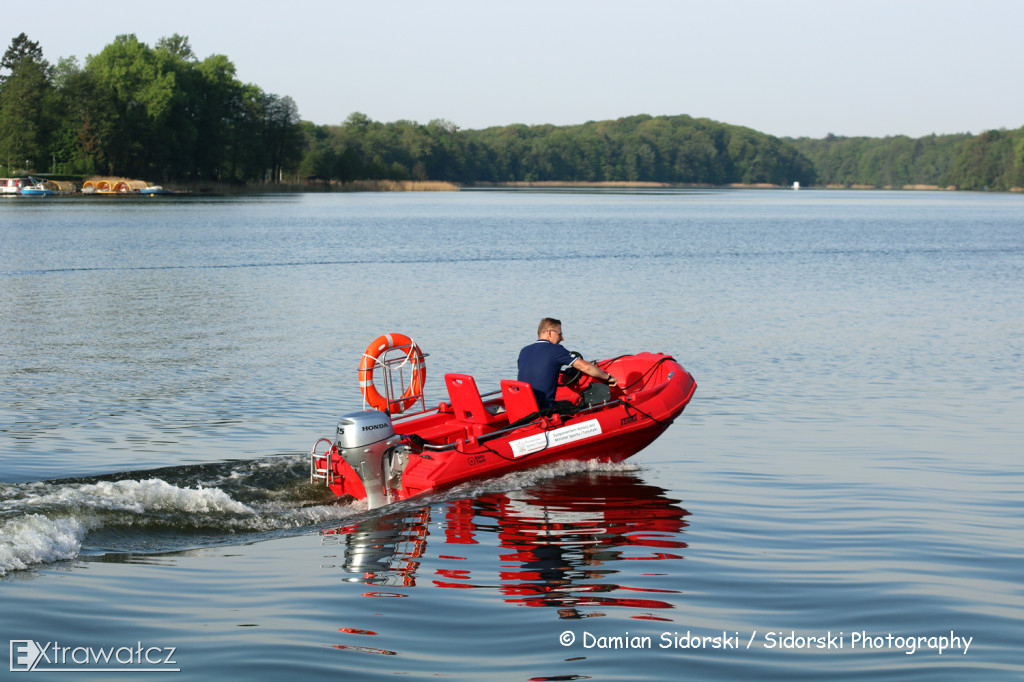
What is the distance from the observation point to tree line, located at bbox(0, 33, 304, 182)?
99812 millimetres

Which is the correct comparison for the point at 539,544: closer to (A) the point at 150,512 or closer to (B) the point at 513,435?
(B) the point at 513,435

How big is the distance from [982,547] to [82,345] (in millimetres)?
15178

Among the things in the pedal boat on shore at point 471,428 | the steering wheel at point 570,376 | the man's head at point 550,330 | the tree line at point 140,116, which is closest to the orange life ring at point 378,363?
the pedal boat on shore at point 471,428

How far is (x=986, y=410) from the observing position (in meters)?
13.2

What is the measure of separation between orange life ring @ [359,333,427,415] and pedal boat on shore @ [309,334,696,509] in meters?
0.01

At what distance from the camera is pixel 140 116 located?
104m

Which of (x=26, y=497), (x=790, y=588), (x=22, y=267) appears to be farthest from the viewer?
(x=22, y=267)

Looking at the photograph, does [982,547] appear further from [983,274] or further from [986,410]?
[983,274]

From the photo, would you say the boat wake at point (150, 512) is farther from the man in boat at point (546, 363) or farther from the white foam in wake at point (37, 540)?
the man in boat at point (546, 363)

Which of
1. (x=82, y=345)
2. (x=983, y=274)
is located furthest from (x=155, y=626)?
(x=983, y=274)

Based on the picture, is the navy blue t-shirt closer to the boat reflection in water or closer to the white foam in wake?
the boat reflection in water

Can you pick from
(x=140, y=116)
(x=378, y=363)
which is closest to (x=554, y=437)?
(x=378, y=363)

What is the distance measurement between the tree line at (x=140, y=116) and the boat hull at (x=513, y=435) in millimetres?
98673

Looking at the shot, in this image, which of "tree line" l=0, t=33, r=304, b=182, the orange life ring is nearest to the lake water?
the orange life ring
